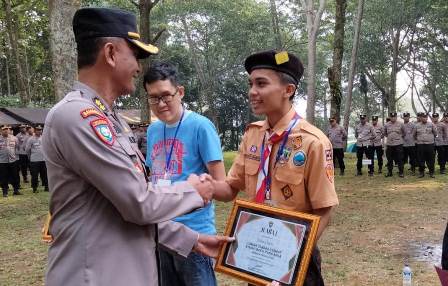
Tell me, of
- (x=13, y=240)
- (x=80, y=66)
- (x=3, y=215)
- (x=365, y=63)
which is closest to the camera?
(x=80, y=66)

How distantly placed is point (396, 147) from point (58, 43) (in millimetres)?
11536

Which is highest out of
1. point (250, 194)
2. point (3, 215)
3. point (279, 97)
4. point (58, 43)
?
point (58, 43)

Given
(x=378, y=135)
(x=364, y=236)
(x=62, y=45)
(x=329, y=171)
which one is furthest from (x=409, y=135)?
(x=329, y=171)

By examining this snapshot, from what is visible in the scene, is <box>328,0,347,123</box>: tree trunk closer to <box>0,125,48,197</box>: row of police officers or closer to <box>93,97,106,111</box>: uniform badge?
<box>0,125,48,197</box>: row of police officers

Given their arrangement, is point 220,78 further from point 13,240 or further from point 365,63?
point 13,240

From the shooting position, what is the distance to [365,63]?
32.8m

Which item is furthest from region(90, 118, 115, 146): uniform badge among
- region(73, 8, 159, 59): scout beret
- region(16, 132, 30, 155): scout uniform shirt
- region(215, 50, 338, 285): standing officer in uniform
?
region(16, 132, 30, 155): scout uniform shirt

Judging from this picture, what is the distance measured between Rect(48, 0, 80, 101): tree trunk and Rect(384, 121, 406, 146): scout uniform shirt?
11343 mm

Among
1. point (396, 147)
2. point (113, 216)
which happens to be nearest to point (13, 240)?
point (113, 216)

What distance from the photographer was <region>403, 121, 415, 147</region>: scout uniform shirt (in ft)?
49.5

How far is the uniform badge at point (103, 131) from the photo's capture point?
1715 mm

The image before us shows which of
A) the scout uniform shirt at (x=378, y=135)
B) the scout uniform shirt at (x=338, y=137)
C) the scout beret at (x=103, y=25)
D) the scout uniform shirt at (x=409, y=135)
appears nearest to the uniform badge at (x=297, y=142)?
the scout beret at (x=103, y=25)

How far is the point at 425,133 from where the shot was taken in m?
14.6

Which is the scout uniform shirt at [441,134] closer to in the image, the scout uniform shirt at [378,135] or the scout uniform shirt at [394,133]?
the scout uniform shirt at [394,133]
